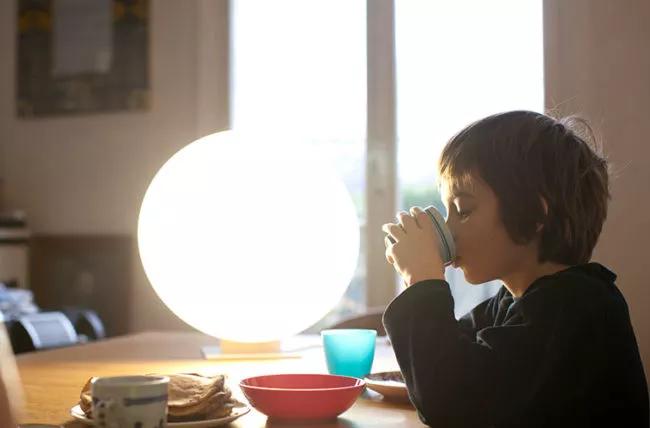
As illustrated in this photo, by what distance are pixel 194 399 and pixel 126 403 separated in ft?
0.62

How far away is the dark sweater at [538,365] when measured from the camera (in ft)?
2.85

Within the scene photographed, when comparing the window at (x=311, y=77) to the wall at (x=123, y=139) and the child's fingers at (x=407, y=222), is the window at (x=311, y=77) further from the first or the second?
the child's fingers at (x=407, y=222)

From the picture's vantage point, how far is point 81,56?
3309mm

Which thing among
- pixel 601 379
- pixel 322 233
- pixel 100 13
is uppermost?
pixel 100 13

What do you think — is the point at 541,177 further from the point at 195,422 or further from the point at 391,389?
the point at 195,422

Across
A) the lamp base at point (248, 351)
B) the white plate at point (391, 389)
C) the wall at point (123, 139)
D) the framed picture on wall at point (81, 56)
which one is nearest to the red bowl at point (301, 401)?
the white plate at point (391, 389)

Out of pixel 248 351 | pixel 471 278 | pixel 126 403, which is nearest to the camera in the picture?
pixel 126 403

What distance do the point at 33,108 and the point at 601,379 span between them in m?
3.01

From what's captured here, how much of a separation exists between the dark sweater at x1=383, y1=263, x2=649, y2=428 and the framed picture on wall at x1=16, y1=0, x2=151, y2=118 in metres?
2.47

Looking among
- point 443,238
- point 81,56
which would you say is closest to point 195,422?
point 443,238

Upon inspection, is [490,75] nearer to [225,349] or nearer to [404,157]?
[404,157]

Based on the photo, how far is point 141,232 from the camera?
138cm

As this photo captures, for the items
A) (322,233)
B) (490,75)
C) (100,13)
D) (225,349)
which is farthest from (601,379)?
(100,13)

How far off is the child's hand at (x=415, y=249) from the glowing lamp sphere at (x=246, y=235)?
1.00ft
